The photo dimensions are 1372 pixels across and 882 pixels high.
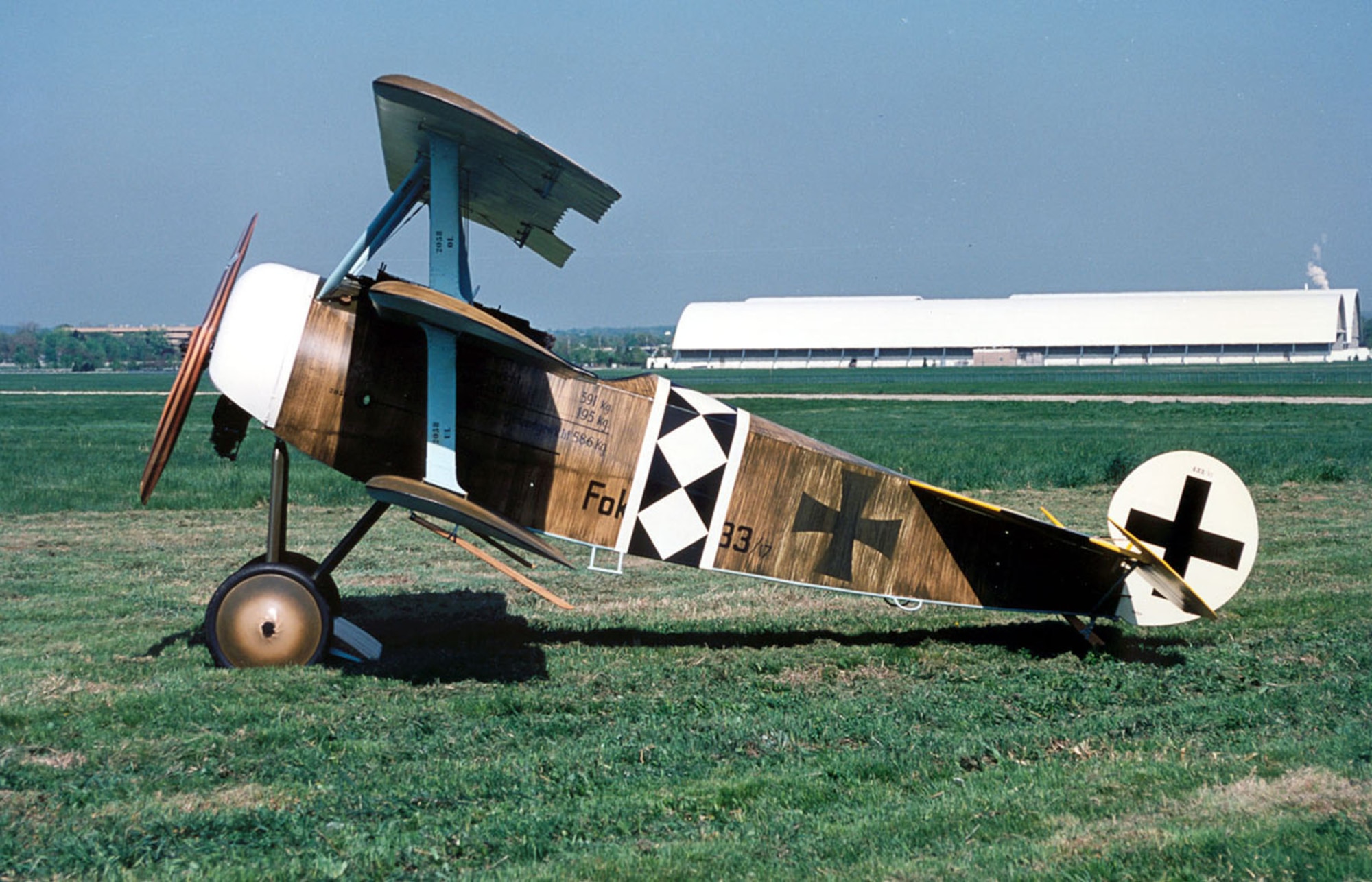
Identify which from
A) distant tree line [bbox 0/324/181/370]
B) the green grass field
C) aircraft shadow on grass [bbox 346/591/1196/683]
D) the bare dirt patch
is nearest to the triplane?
aircraft shadow on grass [bbox 346/591/1196/683]

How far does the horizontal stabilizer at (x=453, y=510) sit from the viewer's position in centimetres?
779

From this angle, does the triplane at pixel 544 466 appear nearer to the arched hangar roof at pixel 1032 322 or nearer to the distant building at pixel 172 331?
the distant building at pixel 172 331

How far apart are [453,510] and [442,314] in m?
1.37

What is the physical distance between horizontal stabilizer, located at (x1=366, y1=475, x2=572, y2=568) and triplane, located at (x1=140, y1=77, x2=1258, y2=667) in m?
0.06

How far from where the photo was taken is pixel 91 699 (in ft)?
25.9

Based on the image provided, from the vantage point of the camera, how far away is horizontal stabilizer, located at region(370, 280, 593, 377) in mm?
7816

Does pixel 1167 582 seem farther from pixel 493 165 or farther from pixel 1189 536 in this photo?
pixel 493 165

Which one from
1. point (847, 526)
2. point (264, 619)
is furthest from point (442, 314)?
point (847, 526)

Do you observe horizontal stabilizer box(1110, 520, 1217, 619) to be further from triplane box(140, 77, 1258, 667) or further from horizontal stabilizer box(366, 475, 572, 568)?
horizontal stabilizer box(366, 475, 572, 568)

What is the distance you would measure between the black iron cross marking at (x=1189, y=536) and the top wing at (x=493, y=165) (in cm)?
515

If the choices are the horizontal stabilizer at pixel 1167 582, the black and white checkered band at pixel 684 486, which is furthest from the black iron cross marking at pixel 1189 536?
the black and white checkered band at pixel 684 486

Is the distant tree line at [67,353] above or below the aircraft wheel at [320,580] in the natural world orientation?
above

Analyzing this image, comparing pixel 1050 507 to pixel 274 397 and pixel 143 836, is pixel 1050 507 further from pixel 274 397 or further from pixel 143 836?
pixel 143 836

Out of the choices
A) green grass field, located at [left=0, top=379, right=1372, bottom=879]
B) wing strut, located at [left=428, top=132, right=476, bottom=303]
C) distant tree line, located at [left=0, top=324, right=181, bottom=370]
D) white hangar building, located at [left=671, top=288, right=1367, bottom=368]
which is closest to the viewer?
green grass field, located at [left=0, top=379, right=1372, bottom=879]
